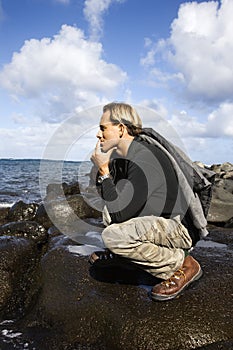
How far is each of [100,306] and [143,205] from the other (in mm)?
1113

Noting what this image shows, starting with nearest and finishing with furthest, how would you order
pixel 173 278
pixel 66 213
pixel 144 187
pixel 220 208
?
pixel 144 187, pixel 173 278, pixel 66 213, pixel 220 208

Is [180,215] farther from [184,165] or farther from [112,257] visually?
[112,257]

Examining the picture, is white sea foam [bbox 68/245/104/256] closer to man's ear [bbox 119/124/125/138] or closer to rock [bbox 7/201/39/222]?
man's ear [bbox 119/124/125/138]

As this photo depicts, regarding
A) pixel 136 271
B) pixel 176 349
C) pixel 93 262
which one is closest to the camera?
pixel 176 349

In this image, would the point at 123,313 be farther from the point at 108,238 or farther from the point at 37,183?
the point at 37,183

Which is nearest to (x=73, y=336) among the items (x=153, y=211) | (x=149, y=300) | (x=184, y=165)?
(x=149, y=300)

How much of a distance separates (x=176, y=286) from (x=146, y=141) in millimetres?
1454

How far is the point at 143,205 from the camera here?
314 cm

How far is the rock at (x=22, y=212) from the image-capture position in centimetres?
934

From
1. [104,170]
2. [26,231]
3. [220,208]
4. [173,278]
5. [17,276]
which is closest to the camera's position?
[173,278]

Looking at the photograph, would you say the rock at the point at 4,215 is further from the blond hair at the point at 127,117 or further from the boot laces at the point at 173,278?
the boot laces at the point at 173,278

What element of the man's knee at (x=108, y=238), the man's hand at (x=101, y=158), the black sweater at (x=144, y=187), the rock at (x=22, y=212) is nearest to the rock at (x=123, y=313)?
the man's knee at (x=108, y=238)

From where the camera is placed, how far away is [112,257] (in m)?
3.88

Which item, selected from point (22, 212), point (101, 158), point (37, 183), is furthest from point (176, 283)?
point (37, 183)
